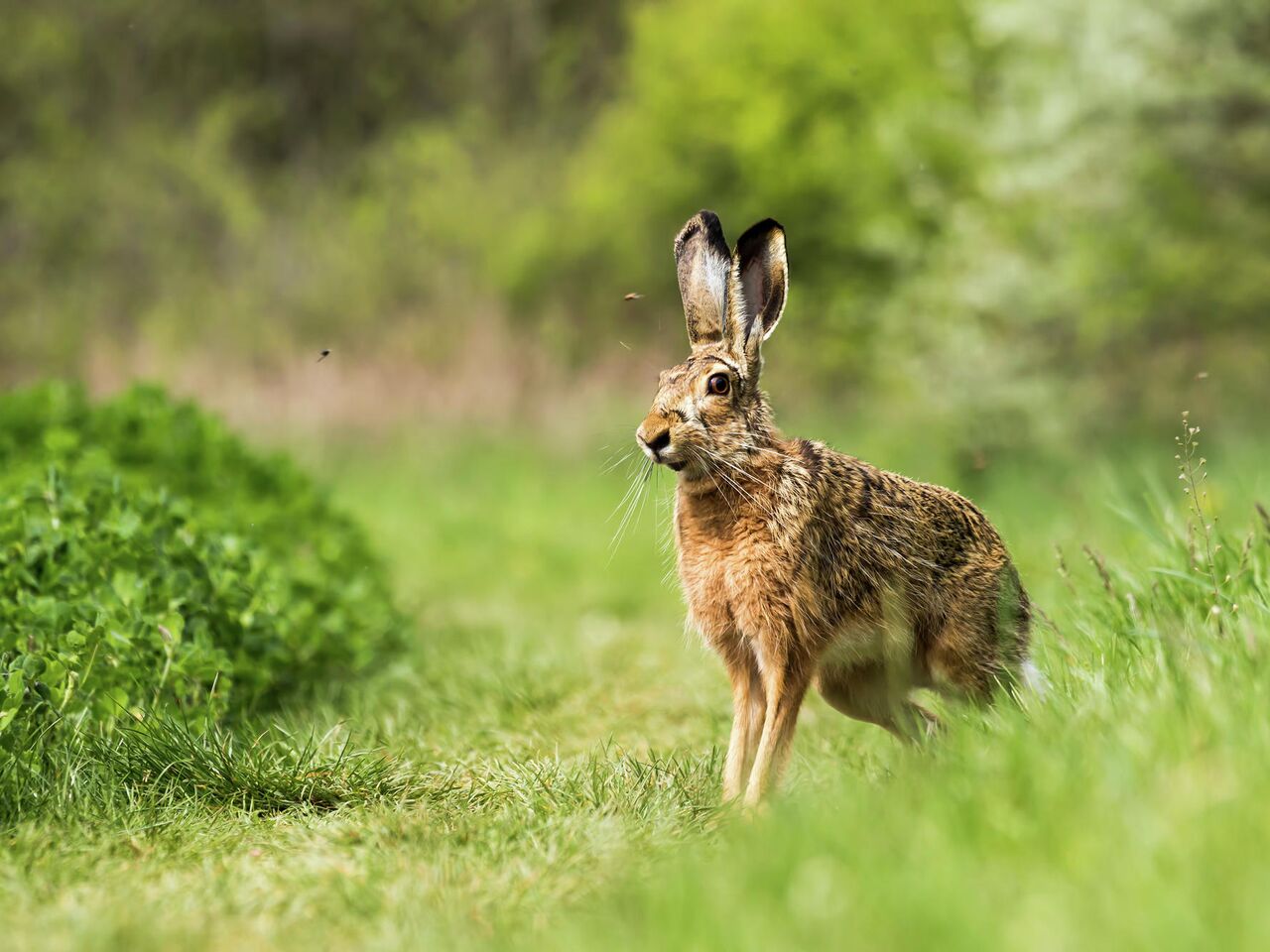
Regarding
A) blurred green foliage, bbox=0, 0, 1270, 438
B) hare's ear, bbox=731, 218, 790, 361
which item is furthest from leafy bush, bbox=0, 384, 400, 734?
blurred green foliage, bbox=0, 0, 1270, 438

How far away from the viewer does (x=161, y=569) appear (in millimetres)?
5496

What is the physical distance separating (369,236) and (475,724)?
57.9ft

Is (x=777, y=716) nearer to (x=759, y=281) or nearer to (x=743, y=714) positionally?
(x=743, y=714)

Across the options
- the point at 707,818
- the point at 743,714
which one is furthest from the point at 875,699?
the point at 707,818

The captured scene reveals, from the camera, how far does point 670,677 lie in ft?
23.2

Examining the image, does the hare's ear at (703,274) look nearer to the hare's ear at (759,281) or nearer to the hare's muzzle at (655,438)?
the hare's ear at (759,281)

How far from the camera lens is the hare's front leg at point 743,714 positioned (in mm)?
4270

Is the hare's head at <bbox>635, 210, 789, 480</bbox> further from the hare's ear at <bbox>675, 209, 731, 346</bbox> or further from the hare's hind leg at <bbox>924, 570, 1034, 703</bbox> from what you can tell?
the hare's hind leg at <bbox>924, 570, 1034, 703</bbox>

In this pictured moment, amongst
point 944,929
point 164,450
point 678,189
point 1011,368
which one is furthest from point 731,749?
point 678,189

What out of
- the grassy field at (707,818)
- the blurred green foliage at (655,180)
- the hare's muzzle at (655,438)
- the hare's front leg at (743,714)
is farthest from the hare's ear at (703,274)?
the blurred green foliage at (655,180)

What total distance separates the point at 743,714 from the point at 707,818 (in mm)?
417

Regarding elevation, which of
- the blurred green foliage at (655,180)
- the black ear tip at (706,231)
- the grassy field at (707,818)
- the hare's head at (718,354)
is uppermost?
the blurred green foliage at (655,180)

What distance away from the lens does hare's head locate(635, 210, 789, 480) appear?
4.20 metres

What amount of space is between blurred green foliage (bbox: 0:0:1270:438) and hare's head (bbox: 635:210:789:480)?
5.00m
